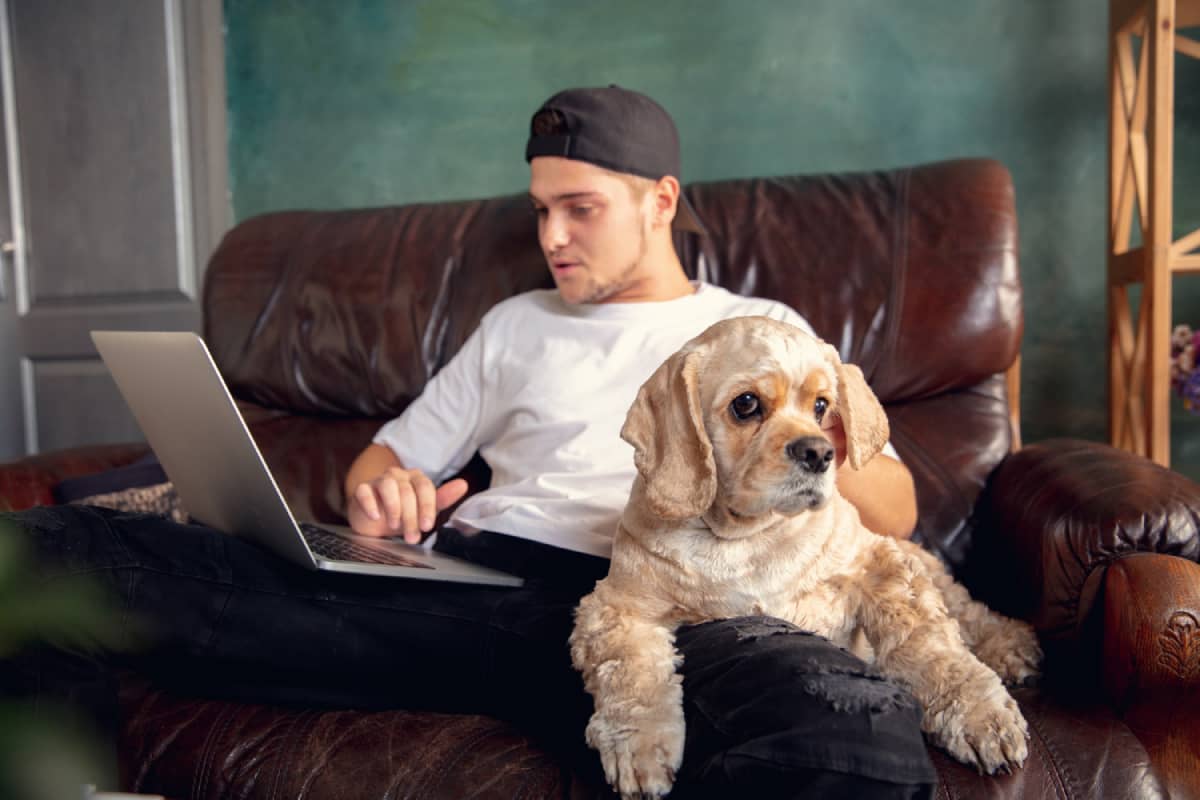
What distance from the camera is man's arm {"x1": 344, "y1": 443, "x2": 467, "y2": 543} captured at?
1728 mm

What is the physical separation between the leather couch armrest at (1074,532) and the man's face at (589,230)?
873 mm

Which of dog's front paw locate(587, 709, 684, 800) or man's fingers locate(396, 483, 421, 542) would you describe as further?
man's fingers locate(396, 483, 421, 542)

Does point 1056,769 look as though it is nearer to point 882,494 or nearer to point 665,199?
point 882,494

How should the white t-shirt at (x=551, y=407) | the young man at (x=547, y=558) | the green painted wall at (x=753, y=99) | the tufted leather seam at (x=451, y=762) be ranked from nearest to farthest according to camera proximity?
the young man at (x=547, y=558) < the tufted leather seam at (x=451, y=762) < the white t-shirt at (x=551, y=407) < the green painted wall at (x=753, y=99)

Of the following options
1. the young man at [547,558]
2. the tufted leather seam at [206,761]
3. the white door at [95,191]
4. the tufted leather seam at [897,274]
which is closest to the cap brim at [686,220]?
the young man at [547,558]

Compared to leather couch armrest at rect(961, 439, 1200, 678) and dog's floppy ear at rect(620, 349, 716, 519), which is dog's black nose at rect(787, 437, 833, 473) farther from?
leather couch armrest at rect(961, 439, 1200, 678)

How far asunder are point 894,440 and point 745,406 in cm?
95

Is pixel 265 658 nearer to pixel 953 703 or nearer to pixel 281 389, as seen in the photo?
pixel 953 703

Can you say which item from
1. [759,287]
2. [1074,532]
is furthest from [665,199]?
[1074,532]

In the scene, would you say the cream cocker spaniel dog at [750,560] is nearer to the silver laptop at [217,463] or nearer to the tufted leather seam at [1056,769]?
the tufted leather seam at [1056,769]

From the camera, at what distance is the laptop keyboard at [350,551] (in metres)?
1.44

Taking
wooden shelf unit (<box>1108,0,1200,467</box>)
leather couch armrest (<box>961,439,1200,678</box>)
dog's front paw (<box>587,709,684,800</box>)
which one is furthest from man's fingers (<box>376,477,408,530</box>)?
wooden shelf unit (<box>1108,0,1200,467</box>)

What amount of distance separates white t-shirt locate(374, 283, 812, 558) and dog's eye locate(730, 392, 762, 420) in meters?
0.43

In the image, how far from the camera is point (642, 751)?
1.06 meters
